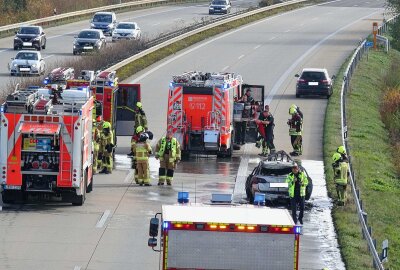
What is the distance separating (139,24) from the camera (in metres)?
79.9

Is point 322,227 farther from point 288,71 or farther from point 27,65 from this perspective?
point 288,71

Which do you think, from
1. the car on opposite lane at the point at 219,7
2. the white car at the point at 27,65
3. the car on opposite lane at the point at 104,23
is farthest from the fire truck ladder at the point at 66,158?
the car on opposite lane at the point at 219,7

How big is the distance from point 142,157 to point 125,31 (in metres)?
41.0

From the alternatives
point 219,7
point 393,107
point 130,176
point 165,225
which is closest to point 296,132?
point 130,176

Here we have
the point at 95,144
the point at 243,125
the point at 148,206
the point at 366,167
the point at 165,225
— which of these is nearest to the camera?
the point at 165,225

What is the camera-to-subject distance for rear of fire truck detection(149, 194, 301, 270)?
14.3m

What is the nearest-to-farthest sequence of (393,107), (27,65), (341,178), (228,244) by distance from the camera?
1. (228,244)
2. (341,178)
3. (393,107)
4. (27,65)

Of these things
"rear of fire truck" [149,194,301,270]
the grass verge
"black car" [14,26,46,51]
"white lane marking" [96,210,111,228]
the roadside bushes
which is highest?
"rear of fire truck" [149,194,301,270]

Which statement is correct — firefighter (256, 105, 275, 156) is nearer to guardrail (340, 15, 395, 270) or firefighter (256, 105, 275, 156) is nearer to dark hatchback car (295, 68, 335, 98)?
guardrail (340, 15, 395, 270)

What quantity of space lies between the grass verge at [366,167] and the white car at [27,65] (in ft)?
40.3

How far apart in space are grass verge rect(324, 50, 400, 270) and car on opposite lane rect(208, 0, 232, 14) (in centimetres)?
2949

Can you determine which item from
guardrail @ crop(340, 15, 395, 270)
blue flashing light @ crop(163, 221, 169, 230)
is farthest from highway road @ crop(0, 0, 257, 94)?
blue flashing light @ crop(163, 221, 169, 230)

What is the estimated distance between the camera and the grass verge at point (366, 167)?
23.3 metres

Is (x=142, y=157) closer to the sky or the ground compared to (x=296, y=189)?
closer to the ground
